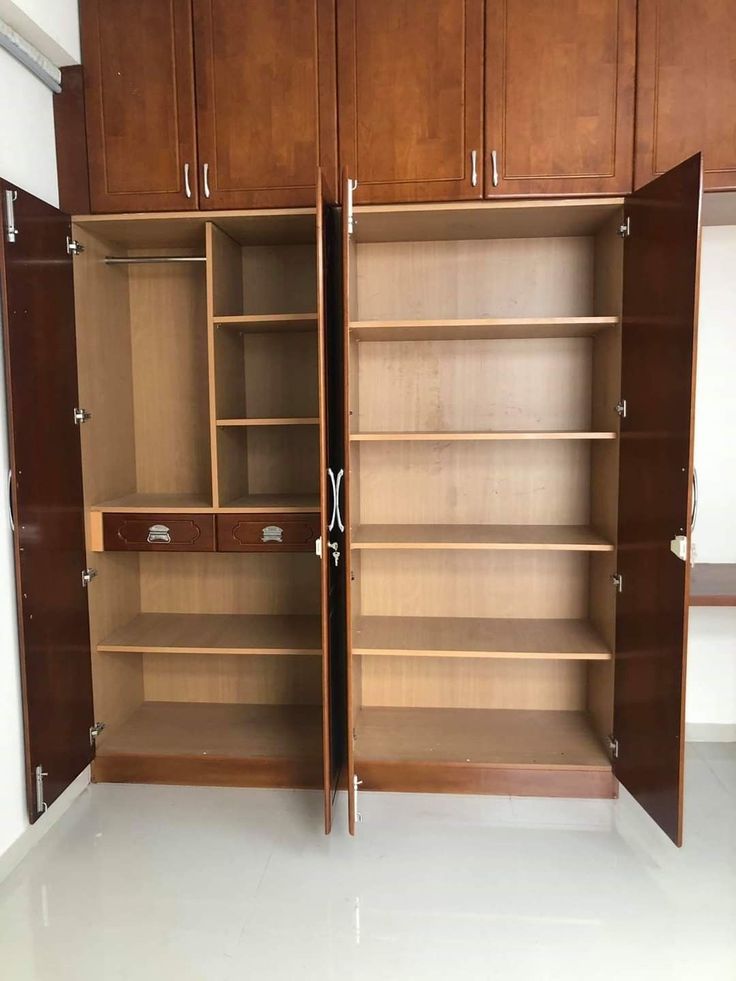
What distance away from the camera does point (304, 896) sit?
2.06 metres

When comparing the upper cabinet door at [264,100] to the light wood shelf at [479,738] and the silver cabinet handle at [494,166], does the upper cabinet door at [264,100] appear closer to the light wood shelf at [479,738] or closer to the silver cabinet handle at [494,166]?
the silver cabinet handle at [494,166]

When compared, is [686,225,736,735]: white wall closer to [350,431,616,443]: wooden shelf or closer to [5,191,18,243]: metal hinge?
[350,431,616,443]: wooden shelf

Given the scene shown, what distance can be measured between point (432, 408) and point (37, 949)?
2149 mm

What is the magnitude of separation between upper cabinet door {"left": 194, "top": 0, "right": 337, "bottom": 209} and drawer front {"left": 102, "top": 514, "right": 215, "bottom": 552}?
1148 mm

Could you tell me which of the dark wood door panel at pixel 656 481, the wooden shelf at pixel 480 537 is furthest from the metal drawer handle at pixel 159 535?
the dark wood door panel at pixel 656 481

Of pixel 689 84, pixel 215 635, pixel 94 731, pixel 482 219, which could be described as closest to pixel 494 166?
pixel 482 219

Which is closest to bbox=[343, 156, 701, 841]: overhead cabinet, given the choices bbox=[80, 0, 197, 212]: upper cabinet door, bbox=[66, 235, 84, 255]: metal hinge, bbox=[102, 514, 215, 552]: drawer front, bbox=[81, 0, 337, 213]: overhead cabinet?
bbox=[81, 0, 337, 213]: overhead cabinet

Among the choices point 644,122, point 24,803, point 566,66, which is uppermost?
point 566,66

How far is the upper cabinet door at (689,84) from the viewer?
2236mm

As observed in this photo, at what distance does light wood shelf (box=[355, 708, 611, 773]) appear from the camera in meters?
2.52

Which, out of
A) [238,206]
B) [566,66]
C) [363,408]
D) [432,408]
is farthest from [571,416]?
[238,206]

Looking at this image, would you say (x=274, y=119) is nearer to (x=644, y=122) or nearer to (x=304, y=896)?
(x=644, y=122)

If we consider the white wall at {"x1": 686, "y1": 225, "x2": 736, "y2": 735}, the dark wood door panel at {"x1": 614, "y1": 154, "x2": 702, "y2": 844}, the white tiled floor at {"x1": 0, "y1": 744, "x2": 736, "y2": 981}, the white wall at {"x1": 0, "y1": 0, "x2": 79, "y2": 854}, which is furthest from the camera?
the white wall at {"x1": 686, "y1": 225, "x2": 736, "y2": 735}

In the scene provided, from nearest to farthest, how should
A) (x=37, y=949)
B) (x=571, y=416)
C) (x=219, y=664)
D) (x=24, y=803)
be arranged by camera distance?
(x=37, y=949)
(x=24, y=803)
(x=571, y=416)
(x=219, y=664)
